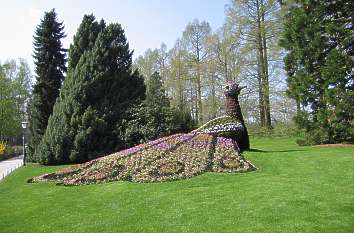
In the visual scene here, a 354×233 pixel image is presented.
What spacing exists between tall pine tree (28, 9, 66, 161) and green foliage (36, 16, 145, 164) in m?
4.82

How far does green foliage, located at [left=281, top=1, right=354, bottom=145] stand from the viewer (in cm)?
2144

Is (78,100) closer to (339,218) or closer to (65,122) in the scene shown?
(65,122)

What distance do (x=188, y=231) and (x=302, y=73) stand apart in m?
17.6

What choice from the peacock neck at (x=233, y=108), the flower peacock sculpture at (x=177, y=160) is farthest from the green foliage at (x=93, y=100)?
the flower peacock sculpture at (x=177, y=160)

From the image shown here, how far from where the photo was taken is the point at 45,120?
31.8 m

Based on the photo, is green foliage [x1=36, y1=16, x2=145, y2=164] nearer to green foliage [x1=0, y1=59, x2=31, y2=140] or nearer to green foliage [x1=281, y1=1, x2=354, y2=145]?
green foliage [x1=281, y1=1, x2=354, y2=145]

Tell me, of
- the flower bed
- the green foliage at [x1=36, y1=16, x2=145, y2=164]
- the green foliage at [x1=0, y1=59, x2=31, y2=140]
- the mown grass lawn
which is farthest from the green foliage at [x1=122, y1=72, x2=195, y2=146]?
the green foliage at [x1=0, y1=59, x2=31, y2=140]

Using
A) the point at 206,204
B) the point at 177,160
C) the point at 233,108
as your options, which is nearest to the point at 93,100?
the point at 233,108

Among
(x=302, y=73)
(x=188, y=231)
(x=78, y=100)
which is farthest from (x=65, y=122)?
(x=188, y=231)

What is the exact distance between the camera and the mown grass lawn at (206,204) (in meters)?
7.91

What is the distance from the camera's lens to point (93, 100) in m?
26.2

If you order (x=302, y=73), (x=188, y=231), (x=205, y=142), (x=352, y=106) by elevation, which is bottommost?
(x=188, y=231)

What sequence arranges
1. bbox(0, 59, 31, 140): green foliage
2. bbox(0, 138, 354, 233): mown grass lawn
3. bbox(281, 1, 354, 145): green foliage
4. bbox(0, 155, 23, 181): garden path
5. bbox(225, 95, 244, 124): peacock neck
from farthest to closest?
bbox(0, 59, 31, 140): green foliage < bbox(0, 155, 23, 181): garden path < bbox(281, 1, 354, 145): green foliage < bbox(225, 95, 244, 124): peacock neck < bbox(0, 138, 354, 233): mown grass lawn

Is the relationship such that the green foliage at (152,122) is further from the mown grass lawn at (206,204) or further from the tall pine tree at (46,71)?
the mown grass lawn at (206,204)
